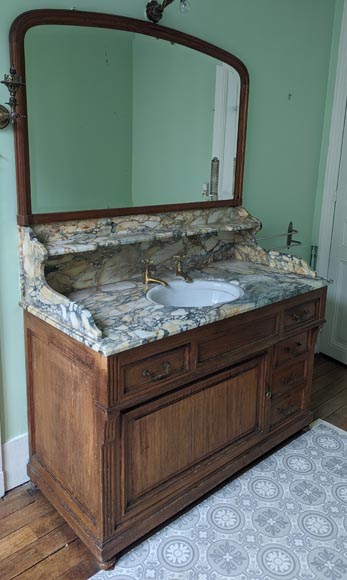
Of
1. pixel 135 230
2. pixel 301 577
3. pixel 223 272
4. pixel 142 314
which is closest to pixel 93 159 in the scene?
pixel 135 230

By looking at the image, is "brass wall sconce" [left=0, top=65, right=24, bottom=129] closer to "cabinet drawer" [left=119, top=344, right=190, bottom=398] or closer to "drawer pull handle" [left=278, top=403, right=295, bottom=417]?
"cabinet drawer" [left=119, top=344, right=190, bottom=398]

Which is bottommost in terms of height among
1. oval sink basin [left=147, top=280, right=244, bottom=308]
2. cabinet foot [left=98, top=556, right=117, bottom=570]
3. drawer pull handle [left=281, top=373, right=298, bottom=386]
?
cabinet foot [left=98, top=556, right=117, bottom=570]

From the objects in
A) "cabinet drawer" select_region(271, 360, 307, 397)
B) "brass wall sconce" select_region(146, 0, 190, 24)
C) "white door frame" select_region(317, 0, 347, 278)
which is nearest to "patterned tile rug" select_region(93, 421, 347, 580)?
"cabinet drawer" select_region(271, 360, 307, 397)

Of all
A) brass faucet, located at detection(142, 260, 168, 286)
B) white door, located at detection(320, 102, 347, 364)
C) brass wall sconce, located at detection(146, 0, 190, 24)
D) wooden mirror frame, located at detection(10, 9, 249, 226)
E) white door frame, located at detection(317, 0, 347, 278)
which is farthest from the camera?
white door, located at detection(320, 102, 347, 364)

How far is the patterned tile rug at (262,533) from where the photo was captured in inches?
65.3

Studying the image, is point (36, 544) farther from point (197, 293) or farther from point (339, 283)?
point (339, 283)

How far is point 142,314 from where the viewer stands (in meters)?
1.69

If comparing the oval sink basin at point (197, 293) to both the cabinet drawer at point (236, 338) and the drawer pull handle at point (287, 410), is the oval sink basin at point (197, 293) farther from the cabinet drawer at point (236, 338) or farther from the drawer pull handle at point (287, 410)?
the drawer pull handle at point (287, 410)

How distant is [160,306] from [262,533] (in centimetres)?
91

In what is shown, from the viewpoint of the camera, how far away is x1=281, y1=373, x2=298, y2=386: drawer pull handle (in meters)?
2.21

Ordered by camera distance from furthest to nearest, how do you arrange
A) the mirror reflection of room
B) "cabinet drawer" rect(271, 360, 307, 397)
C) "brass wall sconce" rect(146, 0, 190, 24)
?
"cabinet drawer" rect(271, 360, 307, 397) → "brass wall sconce" rect(146, 0, 190, 24) → the mirror reflection of room

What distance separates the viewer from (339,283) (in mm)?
3141

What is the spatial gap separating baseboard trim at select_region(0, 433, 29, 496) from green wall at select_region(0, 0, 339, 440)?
0.13 ft

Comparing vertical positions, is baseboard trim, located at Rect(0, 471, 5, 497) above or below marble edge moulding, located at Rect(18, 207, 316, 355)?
below
